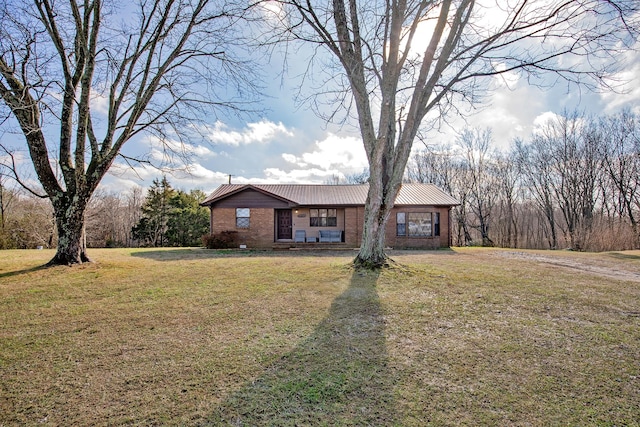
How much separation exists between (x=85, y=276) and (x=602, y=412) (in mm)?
8598

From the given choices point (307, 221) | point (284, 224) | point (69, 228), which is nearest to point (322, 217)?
point (307, 221)

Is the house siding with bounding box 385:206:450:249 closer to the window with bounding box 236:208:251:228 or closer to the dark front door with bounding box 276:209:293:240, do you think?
the dark front door with bounding box 276:209:293:240

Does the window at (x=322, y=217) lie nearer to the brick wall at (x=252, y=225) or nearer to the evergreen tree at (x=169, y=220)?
the brick wall at (x=252, y=225)

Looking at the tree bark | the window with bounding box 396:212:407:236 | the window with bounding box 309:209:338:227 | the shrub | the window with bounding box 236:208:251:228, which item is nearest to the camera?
the tree bark

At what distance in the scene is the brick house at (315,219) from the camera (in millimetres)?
17109

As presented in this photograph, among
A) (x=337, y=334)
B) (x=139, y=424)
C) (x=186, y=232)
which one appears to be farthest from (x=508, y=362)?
(x=186, y=232)

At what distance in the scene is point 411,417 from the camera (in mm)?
1928

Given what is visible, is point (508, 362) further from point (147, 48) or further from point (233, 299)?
point (147, 48)

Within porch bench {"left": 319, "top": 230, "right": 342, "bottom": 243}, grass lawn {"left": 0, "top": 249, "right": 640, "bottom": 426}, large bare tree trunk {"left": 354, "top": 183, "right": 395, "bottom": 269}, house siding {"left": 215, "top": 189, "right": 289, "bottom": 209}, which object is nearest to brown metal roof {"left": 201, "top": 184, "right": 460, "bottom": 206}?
house siding {"left": 215, "top": 189, "right": 289, "bottom": 209}

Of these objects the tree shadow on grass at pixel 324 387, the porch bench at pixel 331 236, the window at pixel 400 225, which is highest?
the window at pixel 400 225

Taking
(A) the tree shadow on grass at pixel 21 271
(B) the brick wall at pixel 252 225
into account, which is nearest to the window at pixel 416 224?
(B) the brick wall at pixel 252 225

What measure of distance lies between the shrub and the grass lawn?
10980 mm

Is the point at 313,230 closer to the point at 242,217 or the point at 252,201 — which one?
the point at 252,201

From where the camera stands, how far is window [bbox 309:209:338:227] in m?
18.0
